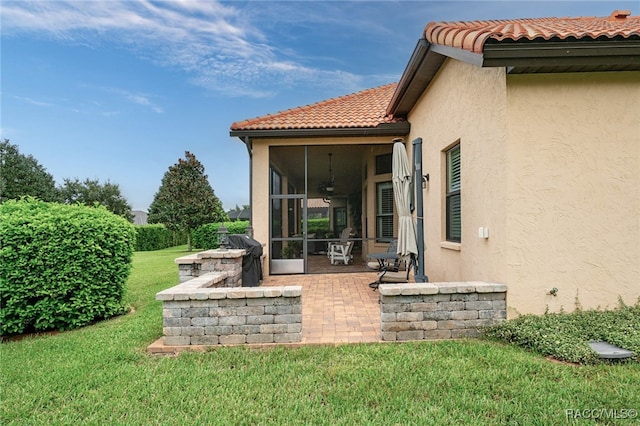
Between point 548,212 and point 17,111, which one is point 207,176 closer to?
point 17,111

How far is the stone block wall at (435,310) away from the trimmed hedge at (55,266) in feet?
15.0

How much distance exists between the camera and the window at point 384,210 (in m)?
10.9

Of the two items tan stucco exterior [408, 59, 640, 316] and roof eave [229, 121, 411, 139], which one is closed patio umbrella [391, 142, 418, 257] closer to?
tan stucco exterior [408, 59, 640, 316]

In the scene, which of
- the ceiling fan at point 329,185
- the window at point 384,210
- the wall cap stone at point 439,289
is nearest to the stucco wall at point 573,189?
the wall cap stone at point 439,289

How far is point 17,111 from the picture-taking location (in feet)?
55.8

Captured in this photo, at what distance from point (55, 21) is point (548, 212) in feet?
41.5

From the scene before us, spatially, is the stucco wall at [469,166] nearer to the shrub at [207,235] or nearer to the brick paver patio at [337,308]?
the brick paver patio at [337,308]

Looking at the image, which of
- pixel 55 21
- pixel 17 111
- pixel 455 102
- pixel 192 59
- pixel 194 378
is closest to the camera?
pixel 194 378

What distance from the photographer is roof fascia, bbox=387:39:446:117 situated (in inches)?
242

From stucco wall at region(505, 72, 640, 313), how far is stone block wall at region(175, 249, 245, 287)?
4.78 meters

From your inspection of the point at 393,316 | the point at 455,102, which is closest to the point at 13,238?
the point at 393,316

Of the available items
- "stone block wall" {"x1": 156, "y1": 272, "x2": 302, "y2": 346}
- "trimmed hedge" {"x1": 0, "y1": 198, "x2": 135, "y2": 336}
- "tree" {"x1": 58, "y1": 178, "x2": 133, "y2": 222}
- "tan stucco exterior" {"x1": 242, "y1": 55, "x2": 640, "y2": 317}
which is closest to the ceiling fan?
"trimmed hedge" {"x1": 0, "y1": 198, "x2": 135, "y2": 336}

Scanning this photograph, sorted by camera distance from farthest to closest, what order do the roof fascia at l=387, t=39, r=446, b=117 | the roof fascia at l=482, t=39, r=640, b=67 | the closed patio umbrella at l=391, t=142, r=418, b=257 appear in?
the roof fascia at l=387, t=39, r=446, b=117
the closed patio umbrella at l=391, t=142, r=418, b=257
the roof fascia at l=482, t=39, r=640, b=67

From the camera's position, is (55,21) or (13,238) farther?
(55,21)
